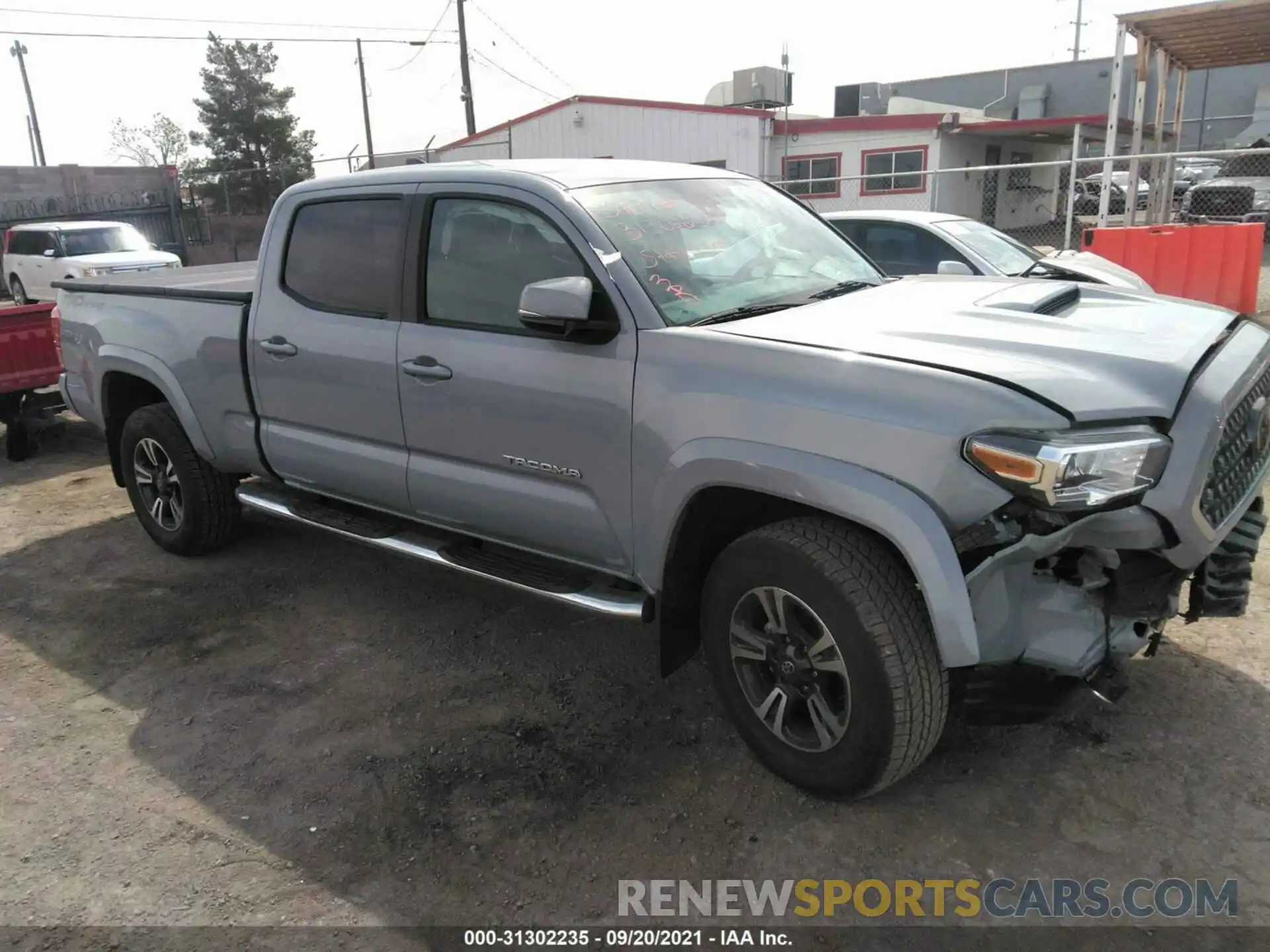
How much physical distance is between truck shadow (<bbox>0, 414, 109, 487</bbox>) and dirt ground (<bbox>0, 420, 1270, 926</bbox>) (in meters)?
3.24

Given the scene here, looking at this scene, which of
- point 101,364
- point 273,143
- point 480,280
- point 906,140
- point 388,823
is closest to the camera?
point 388,823

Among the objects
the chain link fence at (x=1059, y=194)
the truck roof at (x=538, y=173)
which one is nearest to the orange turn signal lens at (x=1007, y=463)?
the truck roof at (x=538, y=173)

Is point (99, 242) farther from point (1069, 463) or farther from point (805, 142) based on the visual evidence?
point (1069, 463)

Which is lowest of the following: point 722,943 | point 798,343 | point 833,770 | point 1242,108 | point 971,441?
point 722,943

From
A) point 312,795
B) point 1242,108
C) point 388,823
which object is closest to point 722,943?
point 388,823

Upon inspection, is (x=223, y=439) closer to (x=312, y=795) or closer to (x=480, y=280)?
(x=480, y=280)

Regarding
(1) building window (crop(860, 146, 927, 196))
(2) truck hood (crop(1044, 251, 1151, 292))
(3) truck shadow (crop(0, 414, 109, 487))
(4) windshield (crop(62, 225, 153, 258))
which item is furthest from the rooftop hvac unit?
(3) truck shadow (crop(0, 414, 109, 487))

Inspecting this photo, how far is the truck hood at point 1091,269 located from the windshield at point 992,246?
0.62ft

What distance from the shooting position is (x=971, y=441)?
2473 millimetres

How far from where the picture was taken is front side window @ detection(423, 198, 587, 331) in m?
3.47

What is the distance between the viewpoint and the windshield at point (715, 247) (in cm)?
332

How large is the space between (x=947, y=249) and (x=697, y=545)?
16.8 ft

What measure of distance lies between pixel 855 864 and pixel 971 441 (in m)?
1.26

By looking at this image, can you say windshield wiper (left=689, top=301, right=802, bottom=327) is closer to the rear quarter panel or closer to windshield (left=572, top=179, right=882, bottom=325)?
windshield (left=572, top=179, right=882, bottom=325)
